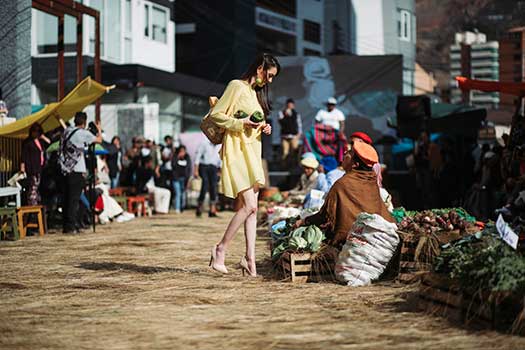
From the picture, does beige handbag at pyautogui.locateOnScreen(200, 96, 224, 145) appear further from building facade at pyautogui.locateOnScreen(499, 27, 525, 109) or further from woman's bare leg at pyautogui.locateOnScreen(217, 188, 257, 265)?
building facade at pyautogui.locateOnScreen(499, 27, 525, 109)

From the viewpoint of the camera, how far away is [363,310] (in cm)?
600

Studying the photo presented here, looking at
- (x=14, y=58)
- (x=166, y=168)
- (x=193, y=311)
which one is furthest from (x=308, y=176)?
(x=193, y=311)

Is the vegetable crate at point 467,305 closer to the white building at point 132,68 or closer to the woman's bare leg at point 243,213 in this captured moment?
the woman's bare leg at point 243,213

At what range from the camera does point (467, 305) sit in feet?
17.6

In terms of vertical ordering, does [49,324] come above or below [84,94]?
below

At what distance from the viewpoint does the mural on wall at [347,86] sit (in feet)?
99.1

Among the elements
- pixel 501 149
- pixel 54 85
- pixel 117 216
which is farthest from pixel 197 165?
pixel 54 85

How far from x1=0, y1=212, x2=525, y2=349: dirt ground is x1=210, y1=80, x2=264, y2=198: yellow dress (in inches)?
31.1

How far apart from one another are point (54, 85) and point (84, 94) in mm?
18513

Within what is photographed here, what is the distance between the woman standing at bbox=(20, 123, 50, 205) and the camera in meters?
13.9

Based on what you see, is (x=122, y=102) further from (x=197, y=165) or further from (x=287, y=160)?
(x=197, y=165)

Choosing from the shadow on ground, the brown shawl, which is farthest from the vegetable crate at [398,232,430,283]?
the shadow on ground

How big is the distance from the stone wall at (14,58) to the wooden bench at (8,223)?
13.2ft

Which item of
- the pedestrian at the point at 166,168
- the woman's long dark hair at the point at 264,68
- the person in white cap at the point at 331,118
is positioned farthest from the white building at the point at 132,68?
the woman's long dark hair at the point at 264,68
